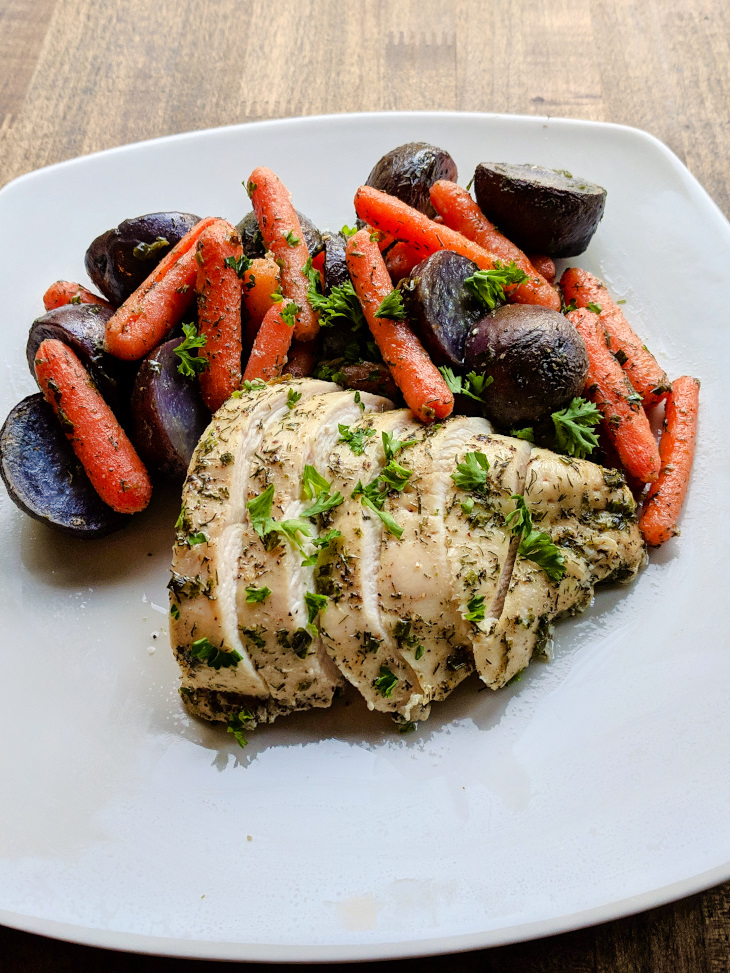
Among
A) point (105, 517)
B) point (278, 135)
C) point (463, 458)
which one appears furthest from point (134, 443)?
point (278, 135)

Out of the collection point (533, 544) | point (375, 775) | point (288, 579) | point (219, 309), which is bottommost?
point (375, 775)

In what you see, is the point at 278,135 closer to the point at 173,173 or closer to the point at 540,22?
the point at 173,173

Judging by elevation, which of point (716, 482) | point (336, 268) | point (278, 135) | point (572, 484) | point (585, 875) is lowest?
point (585, 875)

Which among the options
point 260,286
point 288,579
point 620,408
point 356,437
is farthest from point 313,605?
point 620,408

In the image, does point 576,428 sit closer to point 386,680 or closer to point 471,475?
point 471,475

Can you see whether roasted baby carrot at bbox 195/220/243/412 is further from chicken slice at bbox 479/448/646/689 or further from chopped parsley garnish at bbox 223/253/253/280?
chicken slice at bbox 479/448/646/689

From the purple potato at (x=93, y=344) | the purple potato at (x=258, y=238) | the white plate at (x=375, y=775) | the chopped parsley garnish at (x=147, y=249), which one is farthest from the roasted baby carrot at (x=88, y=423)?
the purple potato at (x=258, y=238)

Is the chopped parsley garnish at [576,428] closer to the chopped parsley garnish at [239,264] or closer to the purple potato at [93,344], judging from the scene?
the chopped parsley garnish at [239,264]
